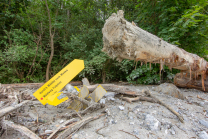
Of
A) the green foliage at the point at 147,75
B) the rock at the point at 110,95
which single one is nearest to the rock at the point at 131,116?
the rock at the point at 110,95

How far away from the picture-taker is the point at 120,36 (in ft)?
4.49

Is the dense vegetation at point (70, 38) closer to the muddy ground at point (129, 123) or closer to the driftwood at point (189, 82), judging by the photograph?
the driftwood at point (189, 82)

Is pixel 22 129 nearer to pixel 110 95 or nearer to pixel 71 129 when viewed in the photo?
pixel 71 129

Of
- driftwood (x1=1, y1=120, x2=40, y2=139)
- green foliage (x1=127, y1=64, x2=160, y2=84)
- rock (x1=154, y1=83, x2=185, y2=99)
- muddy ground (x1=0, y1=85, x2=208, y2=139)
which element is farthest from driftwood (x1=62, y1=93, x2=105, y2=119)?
green foliage (x1=127, y1=64, x2=160, y2=84)

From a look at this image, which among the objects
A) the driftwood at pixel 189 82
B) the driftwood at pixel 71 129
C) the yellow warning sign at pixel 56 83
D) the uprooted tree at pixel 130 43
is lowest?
the driftwood at pixel 71 129

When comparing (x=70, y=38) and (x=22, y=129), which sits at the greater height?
(x=70, y=38)

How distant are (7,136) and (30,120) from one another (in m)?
0.34

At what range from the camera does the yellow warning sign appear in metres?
1.67

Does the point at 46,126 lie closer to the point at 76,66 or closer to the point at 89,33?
the point at 76,66

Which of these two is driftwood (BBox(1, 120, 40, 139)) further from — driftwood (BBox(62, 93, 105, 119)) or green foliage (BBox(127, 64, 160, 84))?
green foliage (BBox(127, 64, 160, 84))

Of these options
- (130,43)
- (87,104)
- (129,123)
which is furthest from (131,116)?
(130,43)

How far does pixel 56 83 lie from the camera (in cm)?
174

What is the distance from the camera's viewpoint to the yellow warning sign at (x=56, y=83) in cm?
167

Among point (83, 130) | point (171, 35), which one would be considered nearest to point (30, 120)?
point (83, 130)
